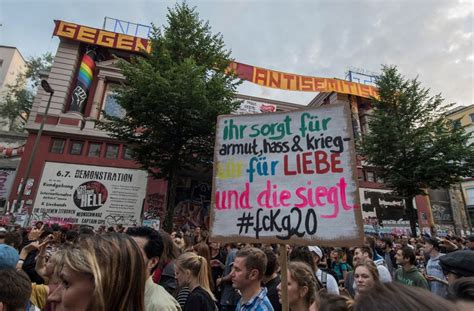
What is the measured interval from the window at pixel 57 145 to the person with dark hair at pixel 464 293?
21705 mm

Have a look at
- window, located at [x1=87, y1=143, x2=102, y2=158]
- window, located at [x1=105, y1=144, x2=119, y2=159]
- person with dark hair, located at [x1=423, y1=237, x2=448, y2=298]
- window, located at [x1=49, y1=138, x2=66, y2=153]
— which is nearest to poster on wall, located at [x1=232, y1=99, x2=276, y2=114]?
window, located at [x1=105, y1=144, x2=119, y2=159]

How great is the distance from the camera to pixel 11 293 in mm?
2098

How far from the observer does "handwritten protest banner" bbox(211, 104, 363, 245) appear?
2.57 m

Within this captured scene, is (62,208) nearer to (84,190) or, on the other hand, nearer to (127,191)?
(84,190)

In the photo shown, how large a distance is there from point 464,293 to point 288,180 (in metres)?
1.54

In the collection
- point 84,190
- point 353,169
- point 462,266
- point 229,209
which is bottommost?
point 462,266

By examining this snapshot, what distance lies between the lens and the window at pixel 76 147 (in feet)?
63.1

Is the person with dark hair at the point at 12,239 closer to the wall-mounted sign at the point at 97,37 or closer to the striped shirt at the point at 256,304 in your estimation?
the striped shirt at the point at 256,304

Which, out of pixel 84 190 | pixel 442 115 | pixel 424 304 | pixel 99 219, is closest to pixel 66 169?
pixel 84 190

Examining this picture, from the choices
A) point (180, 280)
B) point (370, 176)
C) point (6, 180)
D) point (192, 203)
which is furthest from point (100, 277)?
point (370, 176)

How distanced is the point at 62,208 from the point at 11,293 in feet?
58.5

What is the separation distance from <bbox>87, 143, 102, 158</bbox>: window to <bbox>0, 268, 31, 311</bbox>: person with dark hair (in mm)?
18941

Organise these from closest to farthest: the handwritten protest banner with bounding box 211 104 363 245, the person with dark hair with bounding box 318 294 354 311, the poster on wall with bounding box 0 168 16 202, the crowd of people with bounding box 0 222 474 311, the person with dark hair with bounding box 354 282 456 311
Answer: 1. the person with dark hair with bounding box 354 282 456 311
2. the crowd of people with bounding box 0 222 474 311
3. the person with dark hair with bounding box 318 294 354 311
4. the handwritten protest banner with bounding box 211 104 363 245
5. the poster on wall with bounding box 0 168 16 202

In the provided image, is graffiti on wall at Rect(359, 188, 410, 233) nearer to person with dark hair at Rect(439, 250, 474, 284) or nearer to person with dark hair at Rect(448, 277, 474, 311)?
person with dark hair at Rect(439, 250, 474, 284)
